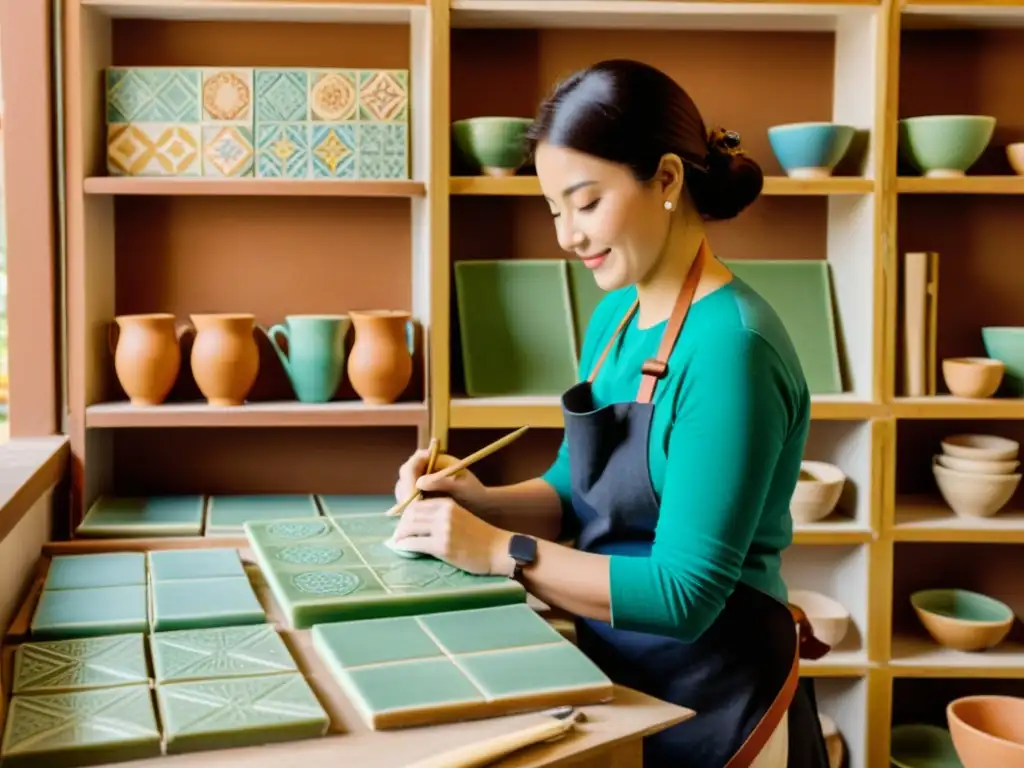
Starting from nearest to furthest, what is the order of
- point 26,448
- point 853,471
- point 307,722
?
point 307,722 < point 26,448 < point 853,471

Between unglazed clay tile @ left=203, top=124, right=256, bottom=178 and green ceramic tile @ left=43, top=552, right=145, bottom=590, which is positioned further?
unglazed clay tile @ left=203, top=124, right=256, bottom=178

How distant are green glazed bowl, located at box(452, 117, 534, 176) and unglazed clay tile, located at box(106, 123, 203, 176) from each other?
590 millimetres

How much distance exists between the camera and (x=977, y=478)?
8.60 feet

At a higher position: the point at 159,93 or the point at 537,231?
the point at 159,93

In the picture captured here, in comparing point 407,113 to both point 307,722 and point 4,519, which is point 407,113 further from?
point 307,722

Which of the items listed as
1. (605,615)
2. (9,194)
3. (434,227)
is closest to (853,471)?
(434,227)

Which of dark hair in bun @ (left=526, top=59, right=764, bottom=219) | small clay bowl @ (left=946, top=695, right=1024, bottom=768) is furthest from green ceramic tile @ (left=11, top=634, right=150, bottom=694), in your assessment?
small clay bowl @ (left=946, top=695, right=1024, bottom=768)

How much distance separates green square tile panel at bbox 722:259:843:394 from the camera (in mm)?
2666

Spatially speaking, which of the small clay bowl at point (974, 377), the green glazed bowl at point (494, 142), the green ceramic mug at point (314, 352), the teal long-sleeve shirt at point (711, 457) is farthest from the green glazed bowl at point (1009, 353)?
the green ceramic mug at point (314, 352)

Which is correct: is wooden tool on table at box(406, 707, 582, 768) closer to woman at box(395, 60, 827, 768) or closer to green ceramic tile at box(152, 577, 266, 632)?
woman at box(395, 60, 827, 768)

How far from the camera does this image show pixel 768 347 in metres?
1.51

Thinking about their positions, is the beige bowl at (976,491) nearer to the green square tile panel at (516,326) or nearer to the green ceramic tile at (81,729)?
the green square tile panel at (516,326)

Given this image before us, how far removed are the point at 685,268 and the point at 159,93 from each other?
1425 mm

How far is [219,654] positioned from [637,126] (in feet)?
2.94
